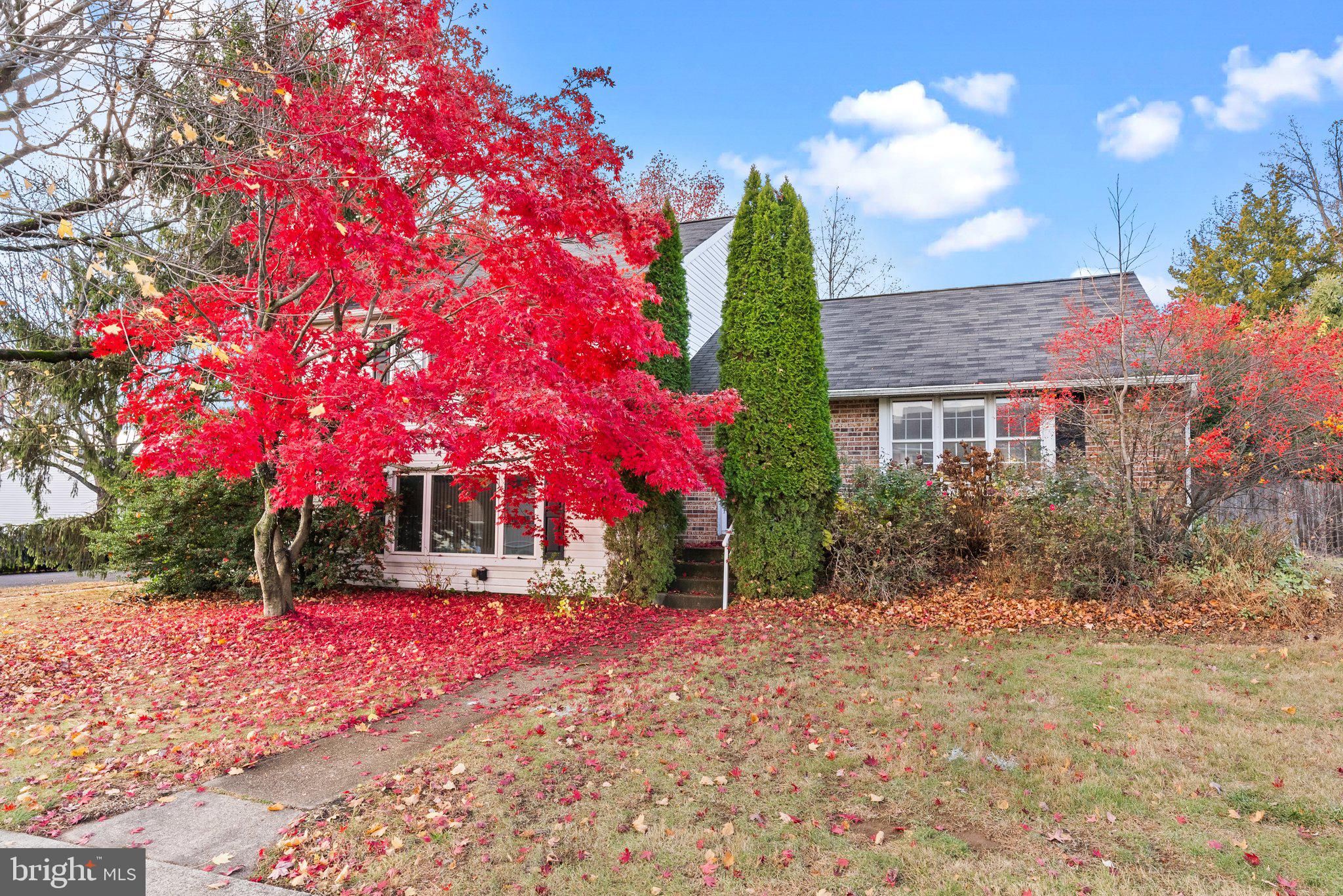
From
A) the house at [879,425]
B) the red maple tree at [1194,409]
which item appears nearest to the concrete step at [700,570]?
the house at [879,425]

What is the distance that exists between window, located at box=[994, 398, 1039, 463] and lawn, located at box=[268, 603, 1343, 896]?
4.98m

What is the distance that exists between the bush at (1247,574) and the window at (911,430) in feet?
13.6

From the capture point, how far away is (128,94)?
6.01 m

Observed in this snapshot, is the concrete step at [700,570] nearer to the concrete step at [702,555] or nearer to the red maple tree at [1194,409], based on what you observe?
the concrete step at [702,555]

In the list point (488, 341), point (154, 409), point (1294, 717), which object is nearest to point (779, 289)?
point (488, 341)

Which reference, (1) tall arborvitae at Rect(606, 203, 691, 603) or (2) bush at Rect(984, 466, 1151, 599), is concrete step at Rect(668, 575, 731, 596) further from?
(2) bush at Rect(984, 466, 1151, 599)

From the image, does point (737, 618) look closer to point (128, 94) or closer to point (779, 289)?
point (779, 289)

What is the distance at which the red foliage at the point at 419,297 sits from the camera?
6668 millimetres

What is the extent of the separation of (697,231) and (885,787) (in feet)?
46.4

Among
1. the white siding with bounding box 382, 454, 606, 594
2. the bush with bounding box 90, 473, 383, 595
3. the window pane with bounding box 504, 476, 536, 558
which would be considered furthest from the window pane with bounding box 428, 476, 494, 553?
the bush with bounding box 90, 473, 383, 595

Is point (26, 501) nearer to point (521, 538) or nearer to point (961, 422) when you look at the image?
point (521, 538)

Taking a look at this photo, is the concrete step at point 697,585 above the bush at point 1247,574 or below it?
below

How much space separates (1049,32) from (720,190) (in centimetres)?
1632

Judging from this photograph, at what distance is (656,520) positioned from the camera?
10.4 m
